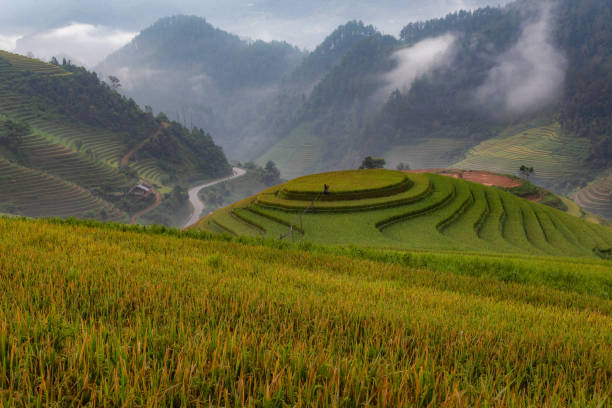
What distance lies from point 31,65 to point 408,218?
151389 millimetres

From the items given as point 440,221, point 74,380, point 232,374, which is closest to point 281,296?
point 232,374

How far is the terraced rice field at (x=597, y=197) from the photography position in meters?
96.1

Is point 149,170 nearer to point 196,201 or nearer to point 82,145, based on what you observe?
point 82,145

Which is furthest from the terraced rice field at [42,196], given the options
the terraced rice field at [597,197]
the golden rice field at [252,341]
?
the terraced rice field at [597,197]

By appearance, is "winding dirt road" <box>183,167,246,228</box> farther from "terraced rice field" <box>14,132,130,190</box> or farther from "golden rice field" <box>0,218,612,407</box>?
"golden rice field" <box>0,218,612,407</box>

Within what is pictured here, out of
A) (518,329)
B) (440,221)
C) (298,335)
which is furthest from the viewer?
(440,221)

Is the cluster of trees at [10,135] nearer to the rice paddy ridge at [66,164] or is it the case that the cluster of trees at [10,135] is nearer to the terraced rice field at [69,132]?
the rice paddy ridge at [66,164]

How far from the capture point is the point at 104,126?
11075cm

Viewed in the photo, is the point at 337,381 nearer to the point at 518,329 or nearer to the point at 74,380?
the point at 74,380

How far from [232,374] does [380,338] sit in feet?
4.22

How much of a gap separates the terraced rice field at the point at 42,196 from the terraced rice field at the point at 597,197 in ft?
470

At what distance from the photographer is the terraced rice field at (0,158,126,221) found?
61781 millimetres

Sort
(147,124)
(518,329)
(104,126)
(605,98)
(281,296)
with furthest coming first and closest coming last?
(605,98), (147,124), (104,126), (281,296), (518,329)

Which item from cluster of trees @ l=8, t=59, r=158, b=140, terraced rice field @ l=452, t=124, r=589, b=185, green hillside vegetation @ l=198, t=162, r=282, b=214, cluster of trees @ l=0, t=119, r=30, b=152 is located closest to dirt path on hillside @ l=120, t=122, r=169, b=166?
cluster of trees @ l=8, t=59, r=158, b=140
